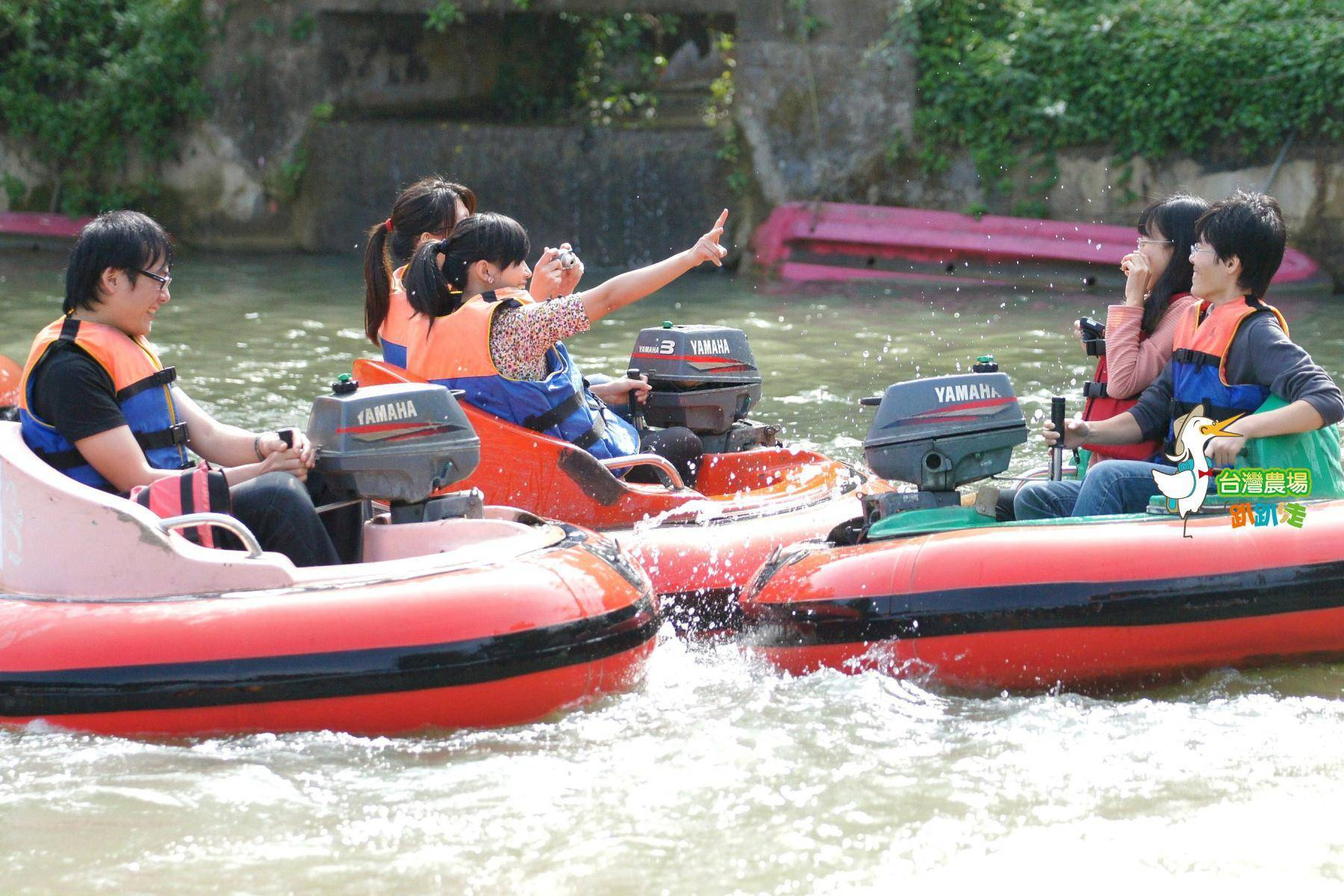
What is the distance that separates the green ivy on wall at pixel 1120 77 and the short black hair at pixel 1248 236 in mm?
7227

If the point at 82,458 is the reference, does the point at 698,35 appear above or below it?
above

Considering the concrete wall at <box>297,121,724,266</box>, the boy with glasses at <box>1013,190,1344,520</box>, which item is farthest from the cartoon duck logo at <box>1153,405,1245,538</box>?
the concrete wall at <box>297,121,724,266</box>

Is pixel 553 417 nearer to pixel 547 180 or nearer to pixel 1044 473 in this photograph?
pixel 1044 473

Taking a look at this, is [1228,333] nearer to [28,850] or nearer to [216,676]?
[216,676]

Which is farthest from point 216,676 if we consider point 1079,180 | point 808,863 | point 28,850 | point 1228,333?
point 1079,180

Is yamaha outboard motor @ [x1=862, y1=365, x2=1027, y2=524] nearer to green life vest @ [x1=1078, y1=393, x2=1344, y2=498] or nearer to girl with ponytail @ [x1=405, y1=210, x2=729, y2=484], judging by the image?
green life vest @ [x1=1078, y1=393, x2=1344, y2=498]

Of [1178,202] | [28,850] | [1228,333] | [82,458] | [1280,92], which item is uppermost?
[1280,92]

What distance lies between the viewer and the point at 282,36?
13836 millimetres

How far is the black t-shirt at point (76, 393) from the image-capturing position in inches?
150

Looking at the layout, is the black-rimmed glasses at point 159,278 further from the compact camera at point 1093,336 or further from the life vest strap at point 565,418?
the compact camera at point 1093,336

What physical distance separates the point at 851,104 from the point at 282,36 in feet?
16.3

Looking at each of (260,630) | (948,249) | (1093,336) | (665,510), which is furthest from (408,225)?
(948,249)

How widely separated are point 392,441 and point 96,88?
1149cm

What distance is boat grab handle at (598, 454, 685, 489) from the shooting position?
16.1 feet
